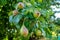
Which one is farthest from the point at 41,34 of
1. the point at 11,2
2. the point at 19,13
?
the point at 11,2

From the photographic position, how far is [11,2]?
122 centimetres

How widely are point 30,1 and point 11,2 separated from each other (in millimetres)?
212

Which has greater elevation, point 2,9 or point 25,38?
point 2,9

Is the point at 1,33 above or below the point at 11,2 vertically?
below

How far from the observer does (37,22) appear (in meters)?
0.90

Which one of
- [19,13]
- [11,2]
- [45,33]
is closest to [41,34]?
[45,33]

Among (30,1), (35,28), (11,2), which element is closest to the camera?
(35,28)

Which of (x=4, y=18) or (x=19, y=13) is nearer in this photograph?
(x=19, y=13)

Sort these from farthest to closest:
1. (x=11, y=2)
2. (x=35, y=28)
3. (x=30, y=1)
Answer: (x=11, y=2)
(x=30, y=1)
(x=35, y=28)

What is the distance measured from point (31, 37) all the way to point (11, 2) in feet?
1.10

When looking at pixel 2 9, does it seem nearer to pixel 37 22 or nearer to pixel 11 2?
pixel 11 2

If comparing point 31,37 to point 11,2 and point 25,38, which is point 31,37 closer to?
point 25,38

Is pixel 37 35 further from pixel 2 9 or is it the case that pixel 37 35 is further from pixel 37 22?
pixel 2 9

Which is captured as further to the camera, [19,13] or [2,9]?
[2,9]
